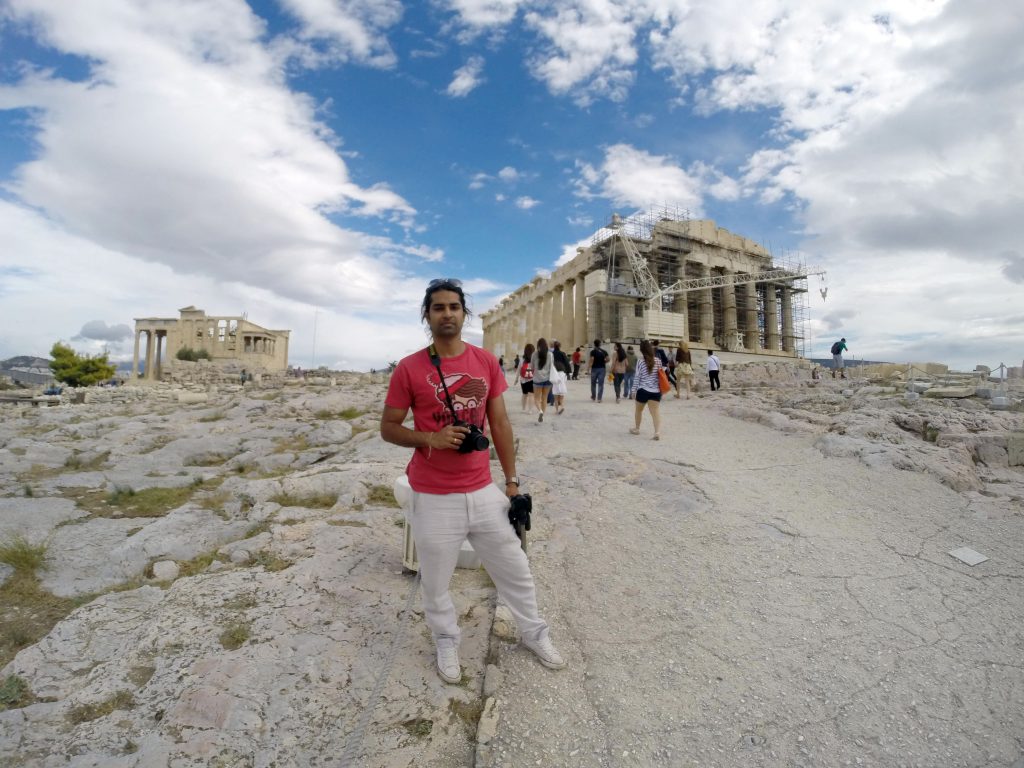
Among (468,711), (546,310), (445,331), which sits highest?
(546,310)

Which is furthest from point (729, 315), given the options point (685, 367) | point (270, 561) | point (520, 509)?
point (520, 509)

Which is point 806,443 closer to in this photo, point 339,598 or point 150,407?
point 339,598

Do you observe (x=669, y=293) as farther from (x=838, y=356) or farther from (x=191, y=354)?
(x=191, y=354)

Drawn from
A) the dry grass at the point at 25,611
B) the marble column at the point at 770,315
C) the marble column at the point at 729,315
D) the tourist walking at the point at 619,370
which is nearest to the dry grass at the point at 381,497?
the dry grass at the point at 25,611

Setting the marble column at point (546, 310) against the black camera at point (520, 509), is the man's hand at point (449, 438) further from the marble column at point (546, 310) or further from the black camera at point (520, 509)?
the marble column at point (546, 310)

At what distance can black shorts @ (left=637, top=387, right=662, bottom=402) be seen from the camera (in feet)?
28.2

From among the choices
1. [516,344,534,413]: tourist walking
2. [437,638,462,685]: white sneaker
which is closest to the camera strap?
[437,638,462,685]: white sneaker

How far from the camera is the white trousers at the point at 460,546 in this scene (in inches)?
103

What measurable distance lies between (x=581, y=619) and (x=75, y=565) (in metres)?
4.35

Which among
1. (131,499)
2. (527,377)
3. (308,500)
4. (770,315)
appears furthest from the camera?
(770,315)

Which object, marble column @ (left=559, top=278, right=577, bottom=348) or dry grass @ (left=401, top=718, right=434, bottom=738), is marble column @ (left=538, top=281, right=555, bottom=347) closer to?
marble column @ (left=559, top=278, right=577, bottom=348)

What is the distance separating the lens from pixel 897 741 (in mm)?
2449

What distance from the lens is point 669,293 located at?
33.9m

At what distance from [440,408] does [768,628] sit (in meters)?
2.64
